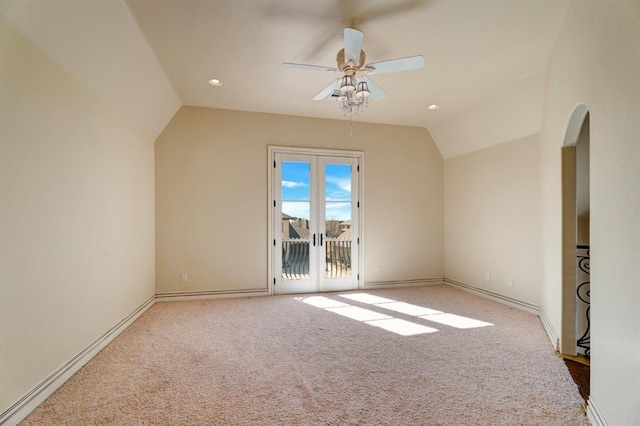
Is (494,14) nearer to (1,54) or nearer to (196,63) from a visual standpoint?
(196,63)

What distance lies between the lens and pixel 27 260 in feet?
6.61

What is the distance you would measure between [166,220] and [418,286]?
14.1ft

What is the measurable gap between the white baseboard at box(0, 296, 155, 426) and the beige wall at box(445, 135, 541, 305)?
16.3 ft

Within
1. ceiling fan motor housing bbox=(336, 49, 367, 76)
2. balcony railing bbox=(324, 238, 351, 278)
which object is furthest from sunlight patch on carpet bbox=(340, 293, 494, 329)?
ceiling fan motor housing bbox=(336, 49, 367, 76)

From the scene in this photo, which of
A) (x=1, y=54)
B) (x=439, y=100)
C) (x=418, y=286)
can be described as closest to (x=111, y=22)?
(x=1, y=54)

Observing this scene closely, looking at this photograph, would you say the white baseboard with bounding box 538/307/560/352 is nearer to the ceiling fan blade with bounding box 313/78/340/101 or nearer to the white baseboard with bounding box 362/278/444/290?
the white baseboard with bounding box 362/278/444/290

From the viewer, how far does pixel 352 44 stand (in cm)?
238

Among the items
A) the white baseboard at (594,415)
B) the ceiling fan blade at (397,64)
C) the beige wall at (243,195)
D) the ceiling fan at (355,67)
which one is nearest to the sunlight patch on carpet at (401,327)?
the white baseboard at (594,415)

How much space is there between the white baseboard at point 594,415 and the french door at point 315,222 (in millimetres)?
3491

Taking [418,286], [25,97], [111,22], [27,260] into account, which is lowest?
[418,286]

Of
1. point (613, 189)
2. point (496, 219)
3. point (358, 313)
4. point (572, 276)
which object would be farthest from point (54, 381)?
point (496, 219)

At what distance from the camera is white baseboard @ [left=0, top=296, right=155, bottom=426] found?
185 centimetres

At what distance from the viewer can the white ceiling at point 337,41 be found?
2.38 m

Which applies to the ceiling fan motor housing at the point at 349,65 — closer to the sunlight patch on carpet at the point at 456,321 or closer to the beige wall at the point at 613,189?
the beige wall at the point at 613,189
